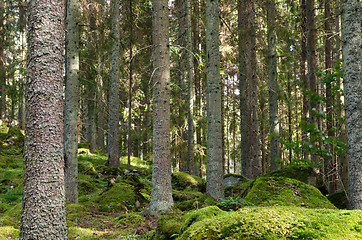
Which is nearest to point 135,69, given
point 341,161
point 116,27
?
point 116,27

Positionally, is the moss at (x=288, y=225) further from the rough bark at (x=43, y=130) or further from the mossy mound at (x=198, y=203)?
the mossy mound at (x=198, y=203)

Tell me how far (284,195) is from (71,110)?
6682 millimetres

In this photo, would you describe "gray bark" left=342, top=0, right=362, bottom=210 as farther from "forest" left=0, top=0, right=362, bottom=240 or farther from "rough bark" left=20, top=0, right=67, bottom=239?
"rough bark" left=20, top=0, right=67, bottom=239

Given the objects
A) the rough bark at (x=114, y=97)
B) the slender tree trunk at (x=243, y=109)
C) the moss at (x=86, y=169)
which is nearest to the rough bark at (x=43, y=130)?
the moss at (x=86, y=169)

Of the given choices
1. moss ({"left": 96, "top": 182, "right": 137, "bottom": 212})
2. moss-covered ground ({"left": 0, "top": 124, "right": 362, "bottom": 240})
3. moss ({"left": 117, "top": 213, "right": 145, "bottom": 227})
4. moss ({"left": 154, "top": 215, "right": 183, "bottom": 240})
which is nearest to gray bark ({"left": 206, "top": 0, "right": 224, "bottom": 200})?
moss-covered ground ({"left": 0, "top": 124, "right": 362, "bottom": 240})

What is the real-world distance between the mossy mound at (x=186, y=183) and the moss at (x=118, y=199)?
3.80 meters

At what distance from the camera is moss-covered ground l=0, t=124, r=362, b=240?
209 centimetres

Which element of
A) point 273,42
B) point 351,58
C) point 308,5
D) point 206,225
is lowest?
point 206,225

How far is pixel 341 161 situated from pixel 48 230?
1029 cm

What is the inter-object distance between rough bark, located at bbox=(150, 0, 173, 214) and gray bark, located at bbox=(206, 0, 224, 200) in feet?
4.89

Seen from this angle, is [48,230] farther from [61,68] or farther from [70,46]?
[70,46]

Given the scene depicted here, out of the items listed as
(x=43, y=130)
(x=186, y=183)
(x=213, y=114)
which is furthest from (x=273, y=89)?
(x=43, y=130)

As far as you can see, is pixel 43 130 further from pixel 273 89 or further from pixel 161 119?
pixel 273 89

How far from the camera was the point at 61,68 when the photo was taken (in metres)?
4.29
